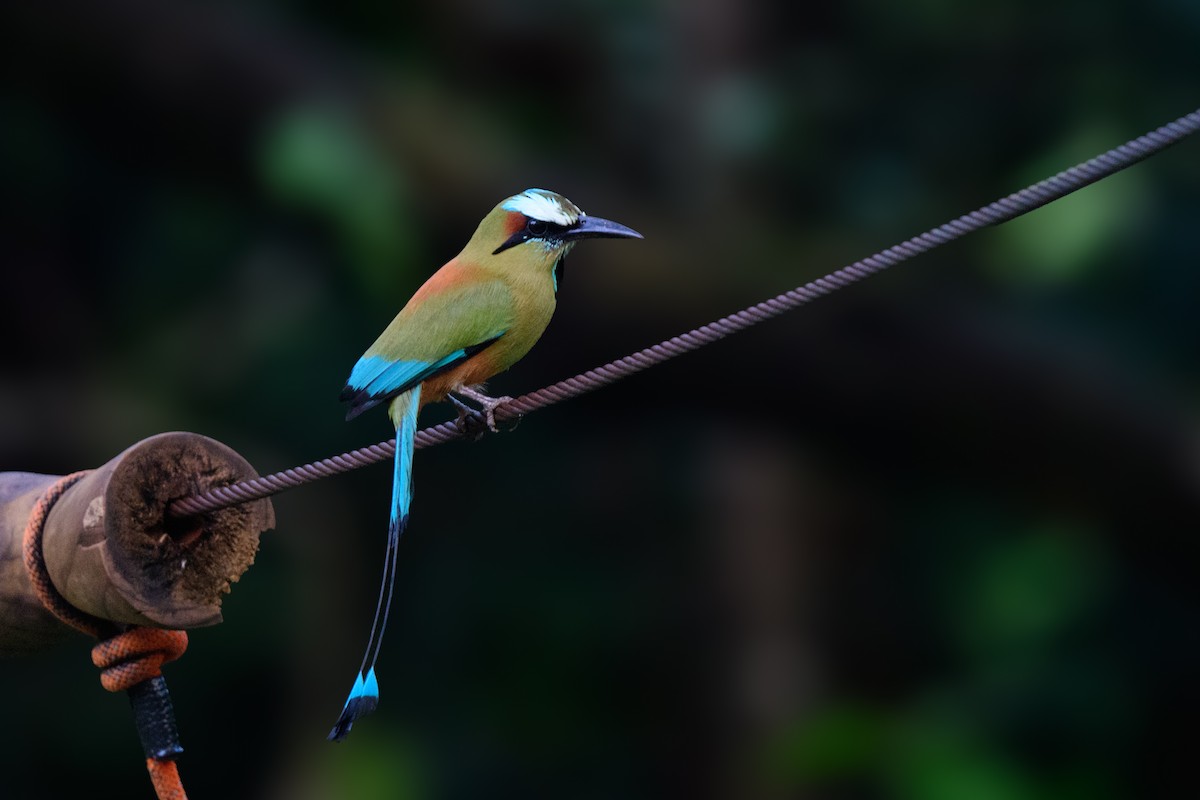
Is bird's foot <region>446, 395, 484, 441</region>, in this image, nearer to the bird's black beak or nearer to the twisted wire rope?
the twisted wire rope

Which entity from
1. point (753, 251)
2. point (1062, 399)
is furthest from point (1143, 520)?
point (753, 251)

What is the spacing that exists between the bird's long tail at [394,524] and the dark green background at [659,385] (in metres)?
2.36

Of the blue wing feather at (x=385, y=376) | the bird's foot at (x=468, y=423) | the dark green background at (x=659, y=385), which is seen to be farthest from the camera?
the dark green background at (x=659, y=385)

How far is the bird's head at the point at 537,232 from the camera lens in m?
3.66

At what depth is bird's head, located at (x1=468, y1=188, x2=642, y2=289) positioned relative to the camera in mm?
3660

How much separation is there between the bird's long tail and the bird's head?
0.43 meters

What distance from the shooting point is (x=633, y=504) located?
24.5 ft

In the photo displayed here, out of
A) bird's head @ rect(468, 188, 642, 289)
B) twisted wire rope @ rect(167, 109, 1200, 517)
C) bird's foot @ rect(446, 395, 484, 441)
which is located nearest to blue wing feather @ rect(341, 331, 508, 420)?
bird's foot @ rect(446, 395, 484, 441)

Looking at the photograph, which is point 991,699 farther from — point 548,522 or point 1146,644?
point 548,522

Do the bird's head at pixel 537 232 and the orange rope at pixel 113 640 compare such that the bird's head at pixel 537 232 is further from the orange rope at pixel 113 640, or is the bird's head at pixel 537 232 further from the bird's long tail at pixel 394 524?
the orange rope at pixel 113 640

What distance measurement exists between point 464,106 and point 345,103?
21.4 inches

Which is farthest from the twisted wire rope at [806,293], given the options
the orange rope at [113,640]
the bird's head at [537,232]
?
the bird's head at [537,232]

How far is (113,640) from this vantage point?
A: 2.53 m

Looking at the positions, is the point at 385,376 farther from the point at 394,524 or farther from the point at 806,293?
the point at 806,293
